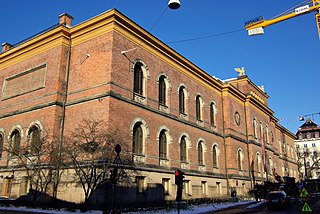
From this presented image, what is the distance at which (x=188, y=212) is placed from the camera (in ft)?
67.2

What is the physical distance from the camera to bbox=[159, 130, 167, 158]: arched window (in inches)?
1006

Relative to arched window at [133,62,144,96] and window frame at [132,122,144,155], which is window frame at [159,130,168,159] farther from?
arched window at [133,62,144,96]

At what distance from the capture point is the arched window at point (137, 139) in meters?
22.7

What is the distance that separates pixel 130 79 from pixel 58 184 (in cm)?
906

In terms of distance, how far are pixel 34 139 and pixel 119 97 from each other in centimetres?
755

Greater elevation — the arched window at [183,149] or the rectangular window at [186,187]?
the arched window at [183,149]

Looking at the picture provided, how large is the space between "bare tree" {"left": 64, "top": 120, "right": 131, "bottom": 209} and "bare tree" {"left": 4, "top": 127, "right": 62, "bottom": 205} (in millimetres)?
1826

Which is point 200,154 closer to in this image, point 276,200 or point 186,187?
point 186,187

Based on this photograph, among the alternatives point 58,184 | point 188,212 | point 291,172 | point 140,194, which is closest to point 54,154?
point 58,184

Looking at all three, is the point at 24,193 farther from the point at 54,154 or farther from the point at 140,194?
the point at 140,194

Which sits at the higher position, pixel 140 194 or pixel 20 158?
pixel 20 158

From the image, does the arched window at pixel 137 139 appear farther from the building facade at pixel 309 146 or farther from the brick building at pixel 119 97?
the building facade at pixel 309 146

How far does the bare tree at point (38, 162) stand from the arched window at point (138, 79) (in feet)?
24.5

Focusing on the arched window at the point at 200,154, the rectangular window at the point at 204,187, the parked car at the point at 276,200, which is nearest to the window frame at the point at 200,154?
the arched window at the point at 200,154
